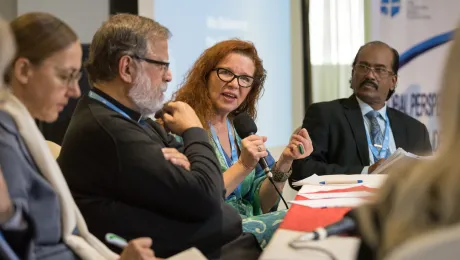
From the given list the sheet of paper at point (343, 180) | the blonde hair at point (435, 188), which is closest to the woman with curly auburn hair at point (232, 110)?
the sheet of paper at point (343, 180)

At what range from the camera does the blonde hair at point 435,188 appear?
28.5 inches

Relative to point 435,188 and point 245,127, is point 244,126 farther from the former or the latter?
point 435,188

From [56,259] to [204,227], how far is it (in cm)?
48

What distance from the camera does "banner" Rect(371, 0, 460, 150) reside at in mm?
4539

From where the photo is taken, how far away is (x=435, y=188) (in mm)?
735

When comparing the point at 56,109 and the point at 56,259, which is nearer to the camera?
the point at 56,259

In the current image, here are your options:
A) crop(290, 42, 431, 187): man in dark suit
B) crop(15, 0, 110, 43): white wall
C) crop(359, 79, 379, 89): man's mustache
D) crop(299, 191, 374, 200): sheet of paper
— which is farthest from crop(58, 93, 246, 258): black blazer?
crop(15, 0, 110, 43): white wall

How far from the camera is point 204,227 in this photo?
174cm

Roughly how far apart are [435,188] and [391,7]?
4.12 metres

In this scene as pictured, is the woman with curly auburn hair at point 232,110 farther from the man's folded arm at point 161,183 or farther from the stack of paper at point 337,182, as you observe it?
the man's folded arm at point 161,183

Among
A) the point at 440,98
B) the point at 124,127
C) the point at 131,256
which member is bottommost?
the point at 131,256

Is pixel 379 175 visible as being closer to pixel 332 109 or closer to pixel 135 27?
pixel 332 109

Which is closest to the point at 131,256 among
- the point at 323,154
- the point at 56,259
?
the point at 56,259

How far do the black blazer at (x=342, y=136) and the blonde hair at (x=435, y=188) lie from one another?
2.28 meters
